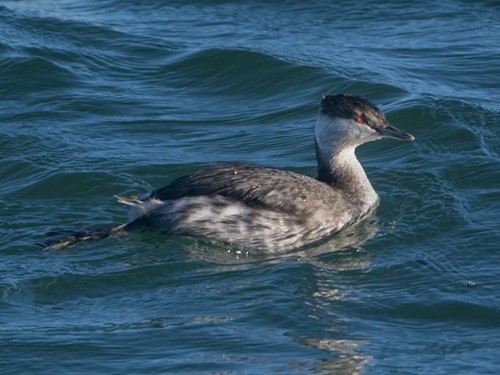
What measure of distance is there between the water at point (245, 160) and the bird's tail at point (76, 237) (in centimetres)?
7

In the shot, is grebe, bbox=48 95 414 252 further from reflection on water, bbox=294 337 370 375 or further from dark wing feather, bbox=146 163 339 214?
reflection on water, bbox=294 337 370 375

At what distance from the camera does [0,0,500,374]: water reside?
9.37 metres

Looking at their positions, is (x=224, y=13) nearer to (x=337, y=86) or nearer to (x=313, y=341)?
(x=337, y=86)

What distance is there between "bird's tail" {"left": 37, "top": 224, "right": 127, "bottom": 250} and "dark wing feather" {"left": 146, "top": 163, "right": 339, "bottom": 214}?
44 centimetres

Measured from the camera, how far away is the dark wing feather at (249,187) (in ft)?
36.6

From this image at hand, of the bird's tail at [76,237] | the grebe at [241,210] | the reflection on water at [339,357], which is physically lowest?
the reflection on water at [339,357]

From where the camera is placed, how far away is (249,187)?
11.2 metres

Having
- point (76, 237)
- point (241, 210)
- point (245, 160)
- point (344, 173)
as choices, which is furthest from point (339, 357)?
point (245, 160)

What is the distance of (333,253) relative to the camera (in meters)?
11.2

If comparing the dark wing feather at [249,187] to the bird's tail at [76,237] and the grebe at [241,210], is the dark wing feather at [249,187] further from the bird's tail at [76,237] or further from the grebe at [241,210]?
the bird's tail at [76,237]

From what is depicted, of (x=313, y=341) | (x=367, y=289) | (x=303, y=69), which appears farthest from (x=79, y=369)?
(x=303, y=69)

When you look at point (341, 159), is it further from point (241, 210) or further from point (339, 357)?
point (339, 357)

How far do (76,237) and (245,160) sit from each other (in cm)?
287

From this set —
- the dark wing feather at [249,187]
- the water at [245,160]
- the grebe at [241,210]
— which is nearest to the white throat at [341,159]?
the water at [245,160]
